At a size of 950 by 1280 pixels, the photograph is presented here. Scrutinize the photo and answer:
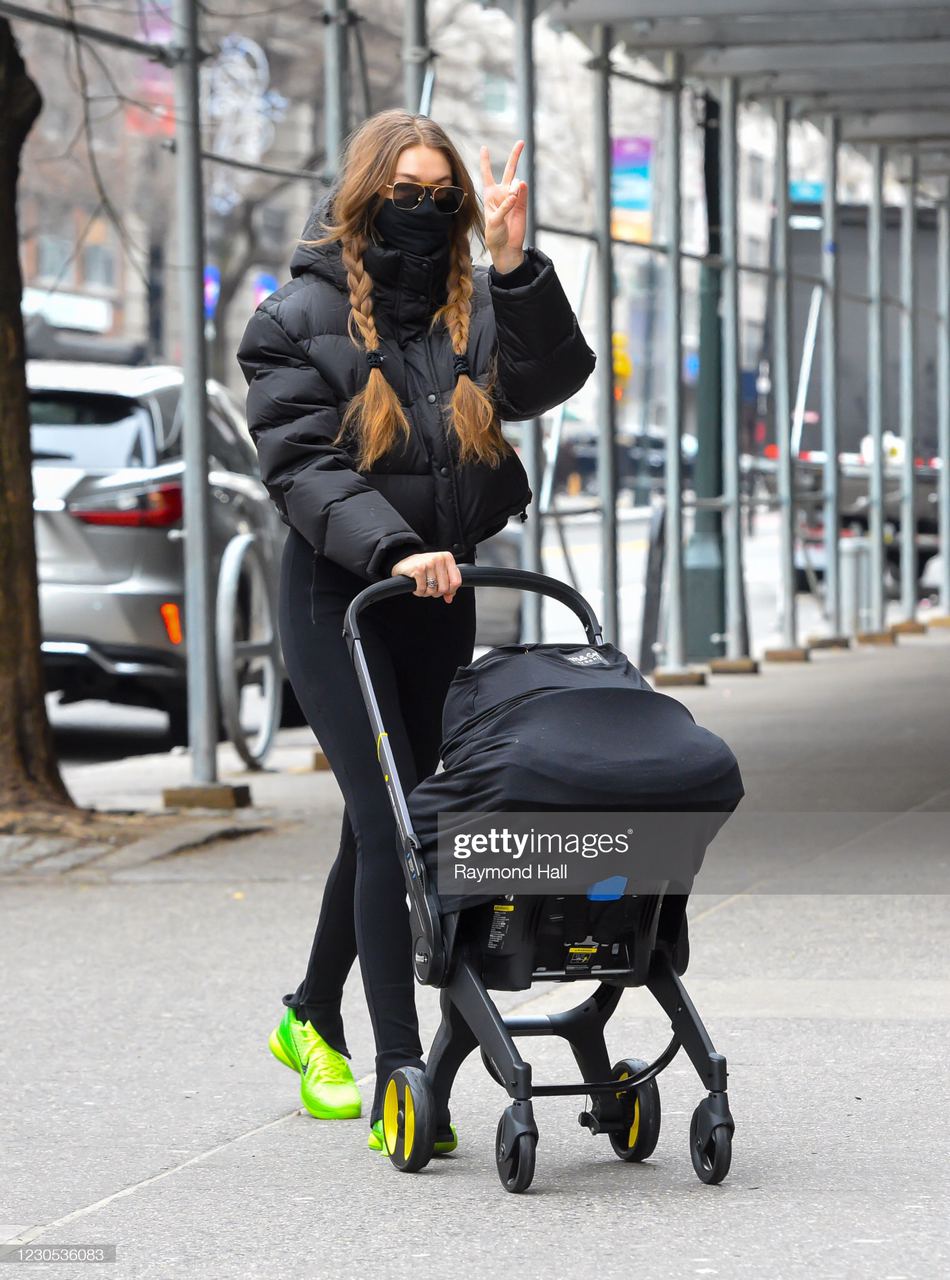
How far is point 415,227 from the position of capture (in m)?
4.52

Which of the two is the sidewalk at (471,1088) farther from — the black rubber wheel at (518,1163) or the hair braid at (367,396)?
the hair braid at (367,396)

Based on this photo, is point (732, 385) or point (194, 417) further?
point (732, 385)

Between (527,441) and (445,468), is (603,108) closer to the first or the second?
(527,441)

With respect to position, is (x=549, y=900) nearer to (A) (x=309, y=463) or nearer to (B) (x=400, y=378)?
(A) (x=309, y=463)

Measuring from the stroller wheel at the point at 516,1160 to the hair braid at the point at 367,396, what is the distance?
1.25 meters

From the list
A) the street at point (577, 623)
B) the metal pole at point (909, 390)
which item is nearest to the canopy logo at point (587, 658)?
the street at point (577, 623)

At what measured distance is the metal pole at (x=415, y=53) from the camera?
36.5ft

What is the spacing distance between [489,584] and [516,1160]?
106cm

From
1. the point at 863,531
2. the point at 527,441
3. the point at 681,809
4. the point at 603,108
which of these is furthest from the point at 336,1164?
the point at 863,531

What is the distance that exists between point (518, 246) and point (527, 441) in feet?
27.0

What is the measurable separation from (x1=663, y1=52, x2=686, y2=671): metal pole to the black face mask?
1035 centimetres

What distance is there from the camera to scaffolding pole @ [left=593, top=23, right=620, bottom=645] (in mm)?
13750

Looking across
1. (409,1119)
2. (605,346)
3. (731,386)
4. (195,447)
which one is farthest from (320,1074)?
(731,386)

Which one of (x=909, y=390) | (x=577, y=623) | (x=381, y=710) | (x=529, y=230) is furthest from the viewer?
(x=577, y=623)
